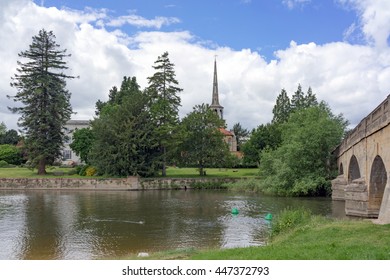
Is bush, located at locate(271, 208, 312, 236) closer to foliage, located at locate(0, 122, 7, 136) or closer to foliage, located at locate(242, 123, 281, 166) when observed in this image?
foliage, located at locate(242, 123, 281, 166)

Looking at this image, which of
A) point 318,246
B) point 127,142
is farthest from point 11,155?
point 318,246

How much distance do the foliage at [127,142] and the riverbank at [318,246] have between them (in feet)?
128

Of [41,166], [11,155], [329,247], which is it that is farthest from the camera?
[11,155]

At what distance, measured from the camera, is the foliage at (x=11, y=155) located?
73.4m

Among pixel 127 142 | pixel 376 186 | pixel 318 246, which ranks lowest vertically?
pixel 318 246

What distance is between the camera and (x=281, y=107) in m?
81.6

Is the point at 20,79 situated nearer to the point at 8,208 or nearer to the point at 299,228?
the point at 8,208

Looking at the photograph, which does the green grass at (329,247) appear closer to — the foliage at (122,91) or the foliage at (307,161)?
the foliage at (307,161)

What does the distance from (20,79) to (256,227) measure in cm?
4548

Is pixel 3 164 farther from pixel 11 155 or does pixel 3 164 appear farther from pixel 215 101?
pixel 215 101

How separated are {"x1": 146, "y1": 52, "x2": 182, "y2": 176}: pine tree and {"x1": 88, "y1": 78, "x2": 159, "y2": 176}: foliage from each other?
1.22m

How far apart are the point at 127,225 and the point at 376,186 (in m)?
14.8
